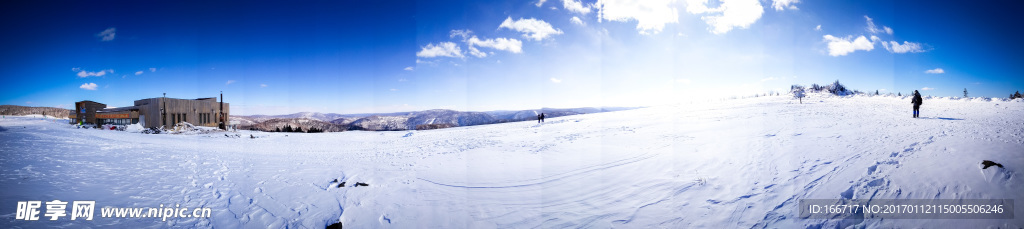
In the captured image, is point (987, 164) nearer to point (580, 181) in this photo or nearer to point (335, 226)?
point (580, 181)

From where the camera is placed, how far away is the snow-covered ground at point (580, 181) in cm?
555

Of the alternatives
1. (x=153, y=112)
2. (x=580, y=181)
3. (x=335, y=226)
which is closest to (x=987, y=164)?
(x=580, y=181)

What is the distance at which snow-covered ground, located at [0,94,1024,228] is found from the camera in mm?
5551

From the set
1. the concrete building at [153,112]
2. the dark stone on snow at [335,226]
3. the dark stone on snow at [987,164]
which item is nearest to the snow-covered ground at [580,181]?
the dark stone on snow at [987,164]

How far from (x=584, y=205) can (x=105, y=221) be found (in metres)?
9.32

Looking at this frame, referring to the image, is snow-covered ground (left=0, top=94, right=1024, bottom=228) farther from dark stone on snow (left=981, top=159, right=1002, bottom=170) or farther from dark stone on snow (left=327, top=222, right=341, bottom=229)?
dark stone on snow (left=327, top=222, right=341, bottom=229)

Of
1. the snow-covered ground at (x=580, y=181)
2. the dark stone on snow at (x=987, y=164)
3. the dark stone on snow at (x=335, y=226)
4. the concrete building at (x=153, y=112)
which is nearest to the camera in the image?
the dark stone on snow at (x=987, y=164)

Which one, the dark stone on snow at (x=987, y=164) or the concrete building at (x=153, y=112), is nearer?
the dark stone on snow at (x=987, y=164)

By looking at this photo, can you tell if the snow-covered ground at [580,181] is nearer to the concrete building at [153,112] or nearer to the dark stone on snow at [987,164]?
the dark stone on snow at [987,164]

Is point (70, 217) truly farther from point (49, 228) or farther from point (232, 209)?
point (232, 209)

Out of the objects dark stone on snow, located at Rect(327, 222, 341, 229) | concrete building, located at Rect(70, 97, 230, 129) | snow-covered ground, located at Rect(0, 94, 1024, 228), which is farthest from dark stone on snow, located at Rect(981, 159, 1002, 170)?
concrete building, located at Rect(70, 97, 230, 129)

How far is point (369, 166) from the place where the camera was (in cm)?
1152

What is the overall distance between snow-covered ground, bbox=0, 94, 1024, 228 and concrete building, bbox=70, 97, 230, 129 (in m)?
17.9

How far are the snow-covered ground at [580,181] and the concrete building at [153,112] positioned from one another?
17934mm
